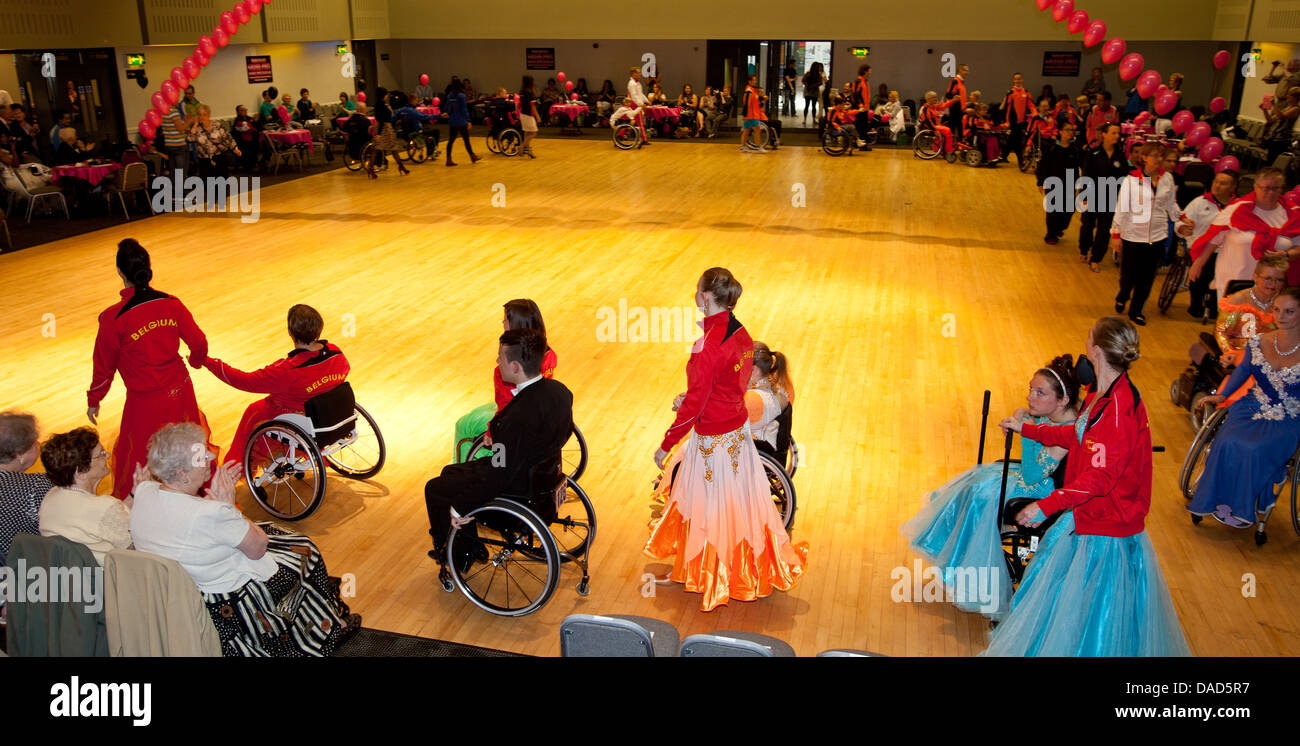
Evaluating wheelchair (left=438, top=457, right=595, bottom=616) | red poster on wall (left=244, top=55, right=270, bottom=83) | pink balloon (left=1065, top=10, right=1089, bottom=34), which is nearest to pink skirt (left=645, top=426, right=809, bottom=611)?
wheelchair (left=438, top=457, right=595, bottom=616)

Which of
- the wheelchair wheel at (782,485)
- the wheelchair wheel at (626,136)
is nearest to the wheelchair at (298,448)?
the wheelchair wheel at (782,485)

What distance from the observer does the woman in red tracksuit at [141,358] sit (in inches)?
166

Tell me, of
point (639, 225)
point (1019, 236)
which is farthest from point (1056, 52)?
point (639, 225)

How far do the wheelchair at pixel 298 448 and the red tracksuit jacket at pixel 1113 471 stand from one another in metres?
3.31

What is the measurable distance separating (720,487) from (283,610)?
67.7 inches

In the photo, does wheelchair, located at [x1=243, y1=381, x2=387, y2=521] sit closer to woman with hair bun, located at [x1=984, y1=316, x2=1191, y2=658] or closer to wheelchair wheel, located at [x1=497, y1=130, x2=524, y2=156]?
woman with hair bun, located at [x1=984, y1=316, x2=1191, y2=658]

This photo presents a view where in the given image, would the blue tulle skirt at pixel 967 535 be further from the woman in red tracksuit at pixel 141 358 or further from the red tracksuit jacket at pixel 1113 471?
the woman in red tracksuit at pixel 141 358

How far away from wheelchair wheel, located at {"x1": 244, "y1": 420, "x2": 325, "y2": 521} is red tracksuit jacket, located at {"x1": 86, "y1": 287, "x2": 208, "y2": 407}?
502 mm

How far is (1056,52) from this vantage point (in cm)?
1989

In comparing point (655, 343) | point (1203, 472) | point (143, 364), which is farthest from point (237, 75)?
point (1203, 472)

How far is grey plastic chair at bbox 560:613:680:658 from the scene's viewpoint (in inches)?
97.5

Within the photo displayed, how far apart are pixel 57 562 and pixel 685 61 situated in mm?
20567

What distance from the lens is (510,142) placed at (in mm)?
16953
